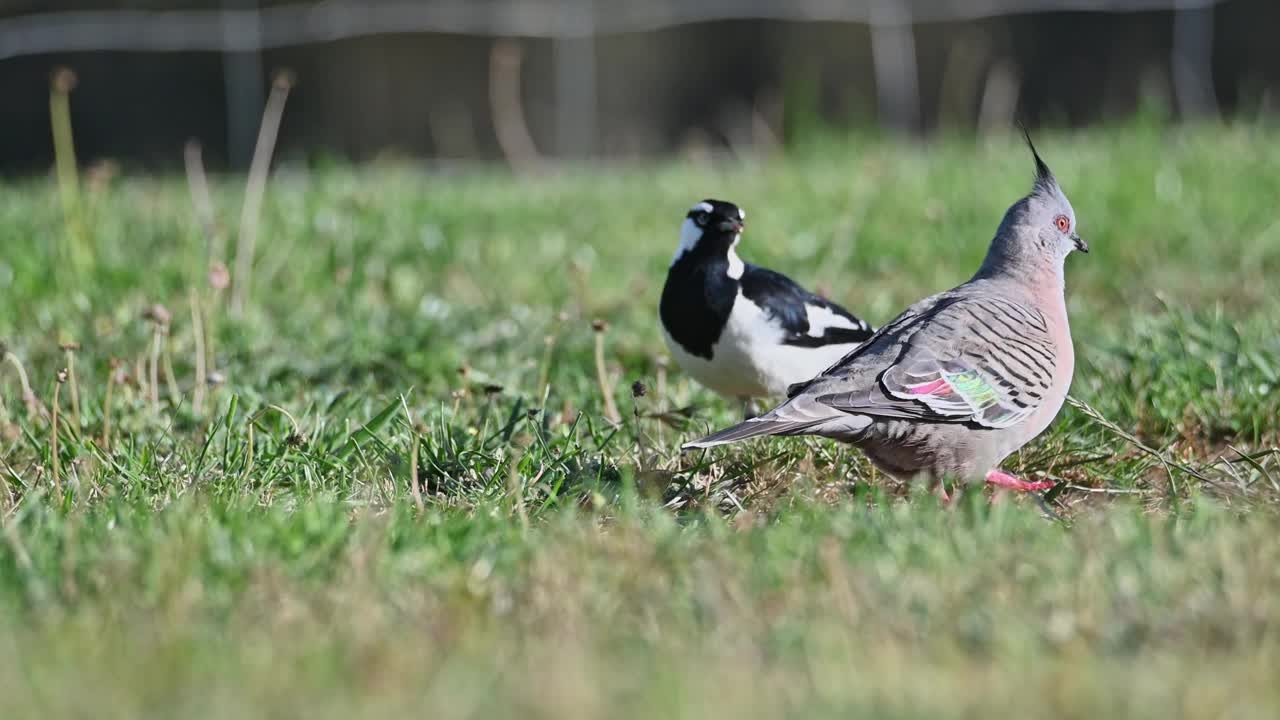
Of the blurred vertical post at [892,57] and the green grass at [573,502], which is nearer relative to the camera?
the green grass at [573,502]

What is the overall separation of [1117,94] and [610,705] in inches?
412

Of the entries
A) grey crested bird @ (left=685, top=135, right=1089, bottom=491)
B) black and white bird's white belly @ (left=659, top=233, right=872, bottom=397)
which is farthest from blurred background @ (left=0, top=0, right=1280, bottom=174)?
grey crested bird @ (left=685, top=135, right=1089, bottom=491)

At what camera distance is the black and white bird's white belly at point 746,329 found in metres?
4.43

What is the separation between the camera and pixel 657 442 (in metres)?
4.09

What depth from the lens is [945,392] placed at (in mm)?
3568

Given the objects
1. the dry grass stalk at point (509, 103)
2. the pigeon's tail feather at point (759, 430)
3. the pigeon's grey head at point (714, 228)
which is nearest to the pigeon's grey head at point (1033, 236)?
the pigeon's grey head at point (714, 228)

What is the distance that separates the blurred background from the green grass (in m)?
4.80

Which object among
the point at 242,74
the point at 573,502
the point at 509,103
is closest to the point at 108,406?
the point at 573,502

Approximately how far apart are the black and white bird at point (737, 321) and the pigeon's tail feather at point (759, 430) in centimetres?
102

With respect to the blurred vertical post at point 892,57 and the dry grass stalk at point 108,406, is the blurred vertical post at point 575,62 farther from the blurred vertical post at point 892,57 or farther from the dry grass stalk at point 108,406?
the dry grass stalk at point 108,406

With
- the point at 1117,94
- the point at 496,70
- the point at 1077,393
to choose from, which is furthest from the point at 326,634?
the point at 1117,94

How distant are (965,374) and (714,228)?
50.3 inches

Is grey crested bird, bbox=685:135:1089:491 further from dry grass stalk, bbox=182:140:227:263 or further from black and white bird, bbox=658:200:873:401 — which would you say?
dry grass stalk, bbox=182:140:227:263

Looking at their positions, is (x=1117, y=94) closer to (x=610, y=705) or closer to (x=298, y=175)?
(x=298, y=175)
